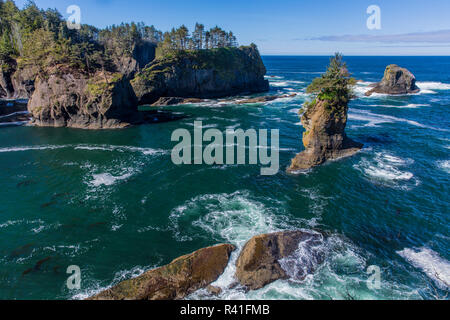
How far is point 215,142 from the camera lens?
59.0 meters

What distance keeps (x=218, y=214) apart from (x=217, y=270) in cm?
932

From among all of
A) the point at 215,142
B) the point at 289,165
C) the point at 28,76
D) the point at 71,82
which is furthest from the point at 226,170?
the point at 28,76

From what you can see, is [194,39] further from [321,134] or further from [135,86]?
[321,134]

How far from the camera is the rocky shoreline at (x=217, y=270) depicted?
20938 mm

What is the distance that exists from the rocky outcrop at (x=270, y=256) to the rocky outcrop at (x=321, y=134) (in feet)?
58.9

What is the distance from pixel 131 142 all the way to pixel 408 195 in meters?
55.3

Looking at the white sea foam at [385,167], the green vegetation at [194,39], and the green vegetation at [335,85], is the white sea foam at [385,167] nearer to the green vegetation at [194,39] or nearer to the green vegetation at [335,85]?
the green vegetation at [335,85]

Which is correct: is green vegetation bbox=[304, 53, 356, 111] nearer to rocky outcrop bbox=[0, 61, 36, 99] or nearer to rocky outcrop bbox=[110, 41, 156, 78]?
rocky outcrop bbox=[110, 41, 156, 78]

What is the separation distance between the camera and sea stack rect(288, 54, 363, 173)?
42781 millimetres
